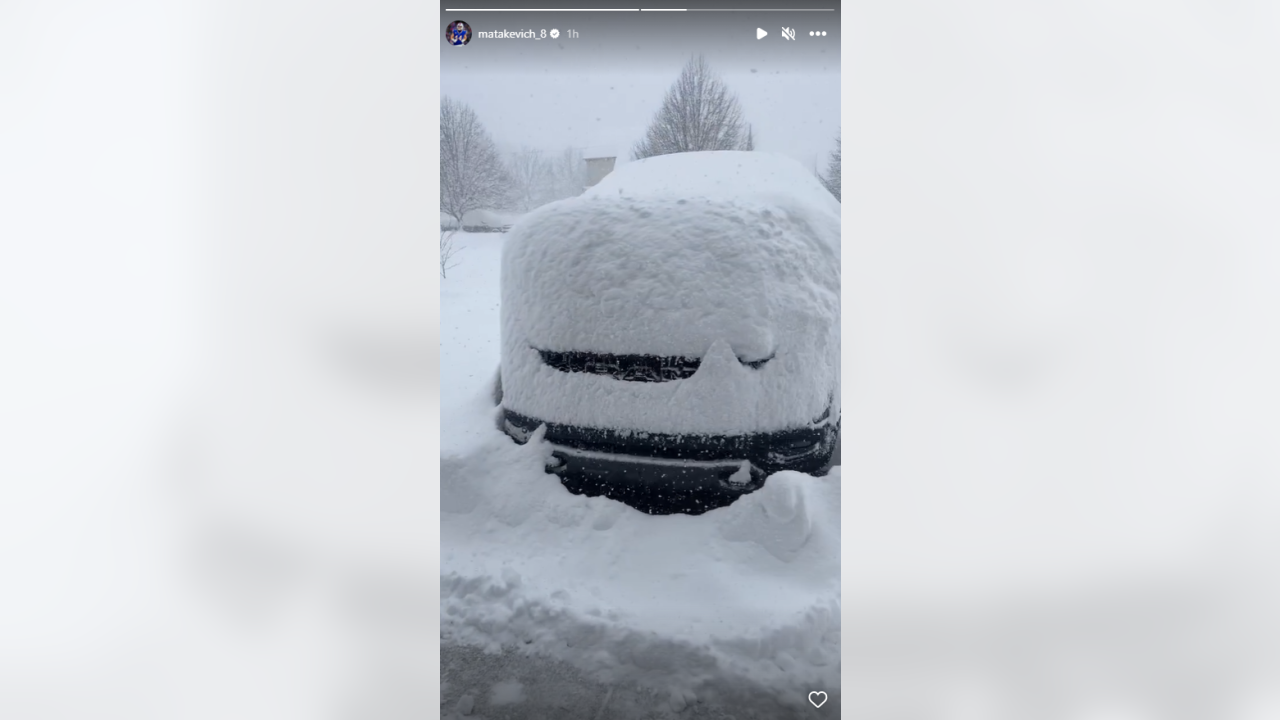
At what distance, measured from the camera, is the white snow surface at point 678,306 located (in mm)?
1284

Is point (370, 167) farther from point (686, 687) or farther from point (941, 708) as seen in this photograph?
point (941, 708)

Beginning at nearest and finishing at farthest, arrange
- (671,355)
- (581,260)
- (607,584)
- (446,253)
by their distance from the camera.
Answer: (446,253) < (607,584) < (581,260) < (671,355)

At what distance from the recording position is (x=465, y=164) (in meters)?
1.03

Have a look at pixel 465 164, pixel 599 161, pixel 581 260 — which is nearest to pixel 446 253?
pixel 465 164

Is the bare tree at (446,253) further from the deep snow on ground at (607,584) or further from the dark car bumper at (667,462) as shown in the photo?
the dark car bumper at (667,462)

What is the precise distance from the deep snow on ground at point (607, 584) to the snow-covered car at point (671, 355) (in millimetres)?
208

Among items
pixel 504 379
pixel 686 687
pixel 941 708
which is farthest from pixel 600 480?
pixel 941 708

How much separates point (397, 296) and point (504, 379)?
0.40 meters

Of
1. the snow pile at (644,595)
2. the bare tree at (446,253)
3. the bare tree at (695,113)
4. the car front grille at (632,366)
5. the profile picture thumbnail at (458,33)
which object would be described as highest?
the profile picture thumbnail at (458,33)

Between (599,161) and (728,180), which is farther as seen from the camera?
(728,180)

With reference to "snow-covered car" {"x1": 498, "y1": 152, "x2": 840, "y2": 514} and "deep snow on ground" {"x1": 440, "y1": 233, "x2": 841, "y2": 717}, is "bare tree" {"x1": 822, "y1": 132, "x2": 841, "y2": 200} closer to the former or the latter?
"snow-covered car" {"x1": 498, "y1": 152, "x2": 840, "y2": 514}

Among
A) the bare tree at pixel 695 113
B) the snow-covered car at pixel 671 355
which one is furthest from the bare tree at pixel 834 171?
the snow-covered car at pixel 671 355

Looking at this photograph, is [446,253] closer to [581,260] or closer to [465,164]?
[465,164]

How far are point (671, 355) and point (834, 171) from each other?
2.15ft
